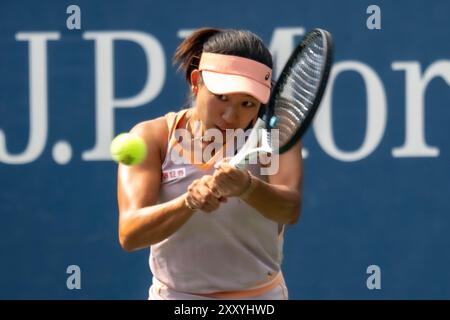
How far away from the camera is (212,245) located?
2514mm

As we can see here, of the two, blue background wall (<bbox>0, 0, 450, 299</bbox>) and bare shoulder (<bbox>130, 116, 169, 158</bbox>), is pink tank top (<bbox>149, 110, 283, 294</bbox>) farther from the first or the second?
blue background wall (<bbox>0, 0, 450, 299</bbox>)

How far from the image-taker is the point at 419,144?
3.79 meters

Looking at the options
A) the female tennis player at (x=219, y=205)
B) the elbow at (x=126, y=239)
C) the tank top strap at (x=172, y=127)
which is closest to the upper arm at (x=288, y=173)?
the female tennis player at (x=219, y=205)

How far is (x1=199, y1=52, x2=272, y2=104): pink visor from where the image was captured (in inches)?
98.2

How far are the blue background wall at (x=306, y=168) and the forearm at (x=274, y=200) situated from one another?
52.4 inches

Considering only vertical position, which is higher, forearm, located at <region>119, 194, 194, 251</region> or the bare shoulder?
the bare shoulder

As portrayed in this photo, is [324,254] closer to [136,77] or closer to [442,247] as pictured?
[442,247]

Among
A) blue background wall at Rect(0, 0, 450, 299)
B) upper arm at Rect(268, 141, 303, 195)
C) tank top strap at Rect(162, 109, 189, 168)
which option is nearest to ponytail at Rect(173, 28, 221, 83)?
tank top strap at Rect(162, 109, 189, 168)

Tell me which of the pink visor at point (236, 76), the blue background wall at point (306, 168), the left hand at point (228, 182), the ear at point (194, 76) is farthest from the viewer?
the blue background wall at point (306, 168)

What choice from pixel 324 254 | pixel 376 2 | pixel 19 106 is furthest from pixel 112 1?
pixel 324 254

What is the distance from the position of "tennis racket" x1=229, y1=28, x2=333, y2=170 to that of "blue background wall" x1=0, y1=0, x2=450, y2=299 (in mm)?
1196

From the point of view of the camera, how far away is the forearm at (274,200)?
2.41 metres

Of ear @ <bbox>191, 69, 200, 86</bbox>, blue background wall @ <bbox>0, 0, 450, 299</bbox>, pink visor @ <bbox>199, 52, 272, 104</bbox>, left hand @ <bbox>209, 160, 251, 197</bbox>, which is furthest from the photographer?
blue background wall @ <bbox>0, 0, 450, 299</bbox>

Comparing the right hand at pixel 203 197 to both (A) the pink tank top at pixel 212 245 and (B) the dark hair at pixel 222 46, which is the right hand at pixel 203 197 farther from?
(B) the dark hair at pixel 222 46
